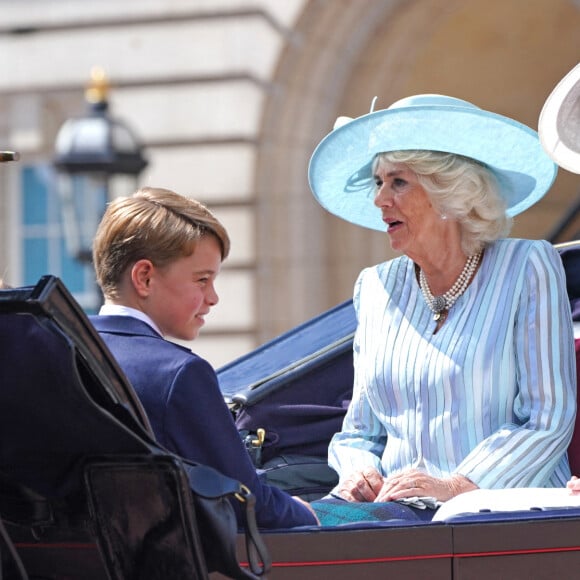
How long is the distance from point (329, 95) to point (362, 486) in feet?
18.6

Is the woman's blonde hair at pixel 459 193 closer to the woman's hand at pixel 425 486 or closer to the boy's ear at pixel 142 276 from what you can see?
the woman's hand at pixel 425 486

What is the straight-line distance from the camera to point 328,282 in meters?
8.46

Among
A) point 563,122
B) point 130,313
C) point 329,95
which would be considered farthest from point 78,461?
point 329,95

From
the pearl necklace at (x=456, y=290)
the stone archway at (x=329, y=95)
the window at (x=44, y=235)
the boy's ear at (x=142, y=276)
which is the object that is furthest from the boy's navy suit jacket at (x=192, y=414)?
the window at (x=44, y=235)

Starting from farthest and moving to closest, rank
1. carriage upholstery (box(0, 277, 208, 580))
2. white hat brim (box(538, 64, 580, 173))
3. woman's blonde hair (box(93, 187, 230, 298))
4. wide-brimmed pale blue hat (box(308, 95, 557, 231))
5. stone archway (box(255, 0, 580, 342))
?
stone archway (box(255, 0, 580, 342)) → wide-brimmed pale blue hat (box(308, 95, 557, 231)) → white hat brim (box(538, 64, 580, 173)) → woman's blonde hair (box(93, 187, 230, 298)) → carriage upholstery (box(0, 277, 208, 580))

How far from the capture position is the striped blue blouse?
2693 millimetres

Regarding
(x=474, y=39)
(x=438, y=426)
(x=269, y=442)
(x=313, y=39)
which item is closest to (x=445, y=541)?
(x=438, y=426)

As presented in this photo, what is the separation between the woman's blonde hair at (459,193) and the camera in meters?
2.92

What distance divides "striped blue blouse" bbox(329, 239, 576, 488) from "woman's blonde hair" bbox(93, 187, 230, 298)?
2.19 ft

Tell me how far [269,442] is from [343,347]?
0.94 ft

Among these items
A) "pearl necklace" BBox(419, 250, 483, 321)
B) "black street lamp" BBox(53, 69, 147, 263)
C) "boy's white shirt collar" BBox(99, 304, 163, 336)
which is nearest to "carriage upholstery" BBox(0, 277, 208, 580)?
"boy's white shirt collar" BBox(99, 304, 163, 336)

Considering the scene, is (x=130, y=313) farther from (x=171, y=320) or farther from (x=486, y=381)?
(x=486, y=381)

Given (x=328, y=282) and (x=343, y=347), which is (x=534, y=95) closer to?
(x=328, y=282)

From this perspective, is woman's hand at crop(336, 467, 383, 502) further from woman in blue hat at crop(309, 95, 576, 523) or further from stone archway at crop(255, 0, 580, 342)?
stone archway at crop(255, 0, 580, 342)
